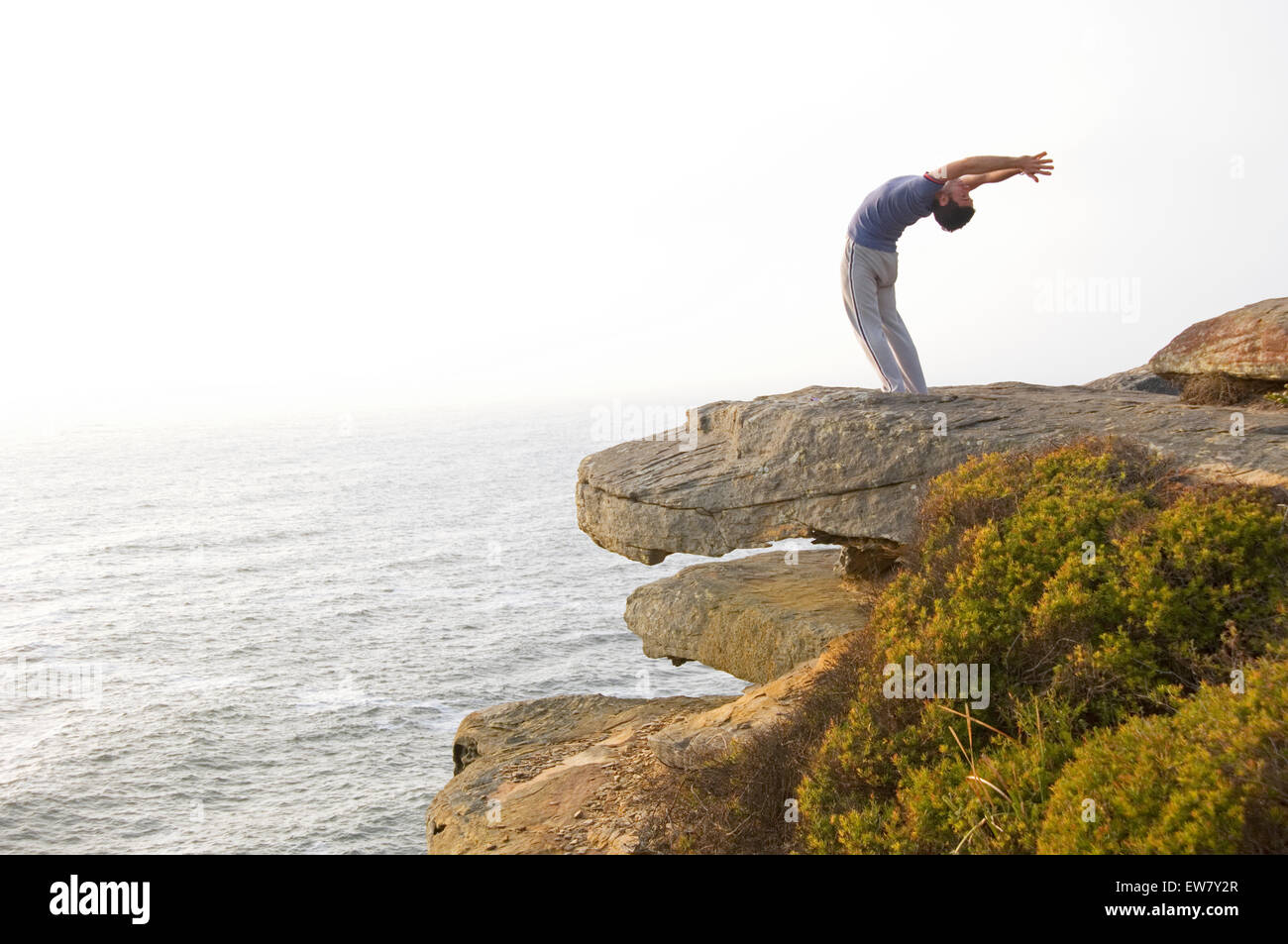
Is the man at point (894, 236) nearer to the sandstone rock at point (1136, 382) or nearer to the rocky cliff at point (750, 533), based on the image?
the rocky cliff at point (750, 533)

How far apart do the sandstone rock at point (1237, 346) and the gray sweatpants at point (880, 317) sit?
10.8ft

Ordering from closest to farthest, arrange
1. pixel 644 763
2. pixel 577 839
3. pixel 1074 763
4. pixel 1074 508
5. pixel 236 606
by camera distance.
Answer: pixel 1074 763 → pixel 1074 508 → pixel 577 839 → pixel 644 763 → pixel 236 606

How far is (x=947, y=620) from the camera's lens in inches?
310

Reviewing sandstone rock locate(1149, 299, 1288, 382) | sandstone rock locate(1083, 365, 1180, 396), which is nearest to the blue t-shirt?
sandstone rock locate(1149, 299, 1288, 382)

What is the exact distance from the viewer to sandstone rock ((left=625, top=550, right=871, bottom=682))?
13195mm

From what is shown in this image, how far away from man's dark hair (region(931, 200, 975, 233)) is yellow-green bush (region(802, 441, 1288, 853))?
4.50m

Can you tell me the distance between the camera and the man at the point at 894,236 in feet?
37.5

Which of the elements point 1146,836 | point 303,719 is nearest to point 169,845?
point 303,719

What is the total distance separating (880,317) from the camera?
12664 millimetres

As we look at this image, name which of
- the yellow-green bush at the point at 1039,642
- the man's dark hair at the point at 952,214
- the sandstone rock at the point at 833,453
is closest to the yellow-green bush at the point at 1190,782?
the yellow-green bush at the point at 1039,642

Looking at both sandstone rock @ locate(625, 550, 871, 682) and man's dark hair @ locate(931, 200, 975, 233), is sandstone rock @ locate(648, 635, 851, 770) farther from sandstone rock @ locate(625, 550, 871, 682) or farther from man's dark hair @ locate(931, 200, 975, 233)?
man's dark hair @ locate(931, 200, 975, 233)
